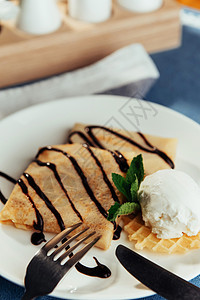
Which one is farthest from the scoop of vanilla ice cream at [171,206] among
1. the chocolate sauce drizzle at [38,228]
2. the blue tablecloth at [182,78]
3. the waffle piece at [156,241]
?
the blue tablecloth at [182,78]

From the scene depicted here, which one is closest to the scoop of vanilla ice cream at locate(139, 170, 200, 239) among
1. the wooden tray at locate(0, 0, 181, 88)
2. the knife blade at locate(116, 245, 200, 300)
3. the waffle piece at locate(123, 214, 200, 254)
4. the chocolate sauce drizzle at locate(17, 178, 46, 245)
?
the waffle piece at locate(123, 214, 200, 254)

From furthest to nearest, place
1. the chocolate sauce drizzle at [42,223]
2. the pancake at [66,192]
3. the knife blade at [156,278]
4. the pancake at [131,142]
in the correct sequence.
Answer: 1. the pancake at [131,142]
2. the pancake at [66,192]
3. the chocolate sauce drizzle at [42,223]
4. the knife blade at [156,278]

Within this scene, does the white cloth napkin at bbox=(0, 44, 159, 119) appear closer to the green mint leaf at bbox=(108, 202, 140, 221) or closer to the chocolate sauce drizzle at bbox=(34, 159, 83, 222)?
the chocolate sauce drizzle at bbox=(34, 159, 83, 222)

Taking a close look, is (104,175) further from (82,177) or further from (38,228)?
(38,228)

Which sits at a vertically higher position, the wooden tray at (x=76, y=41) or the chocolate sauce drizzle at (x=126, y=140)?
the wooden tray at (x=76, y=41)

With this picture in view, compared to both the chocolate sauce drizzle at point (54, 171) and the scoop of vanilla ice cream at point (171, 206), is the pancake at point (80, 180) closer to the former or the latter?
the chocolate sauce drizzle at point (54, 171)

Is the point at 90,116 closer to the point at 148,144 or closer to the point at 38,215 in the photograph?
the point at 148,144
